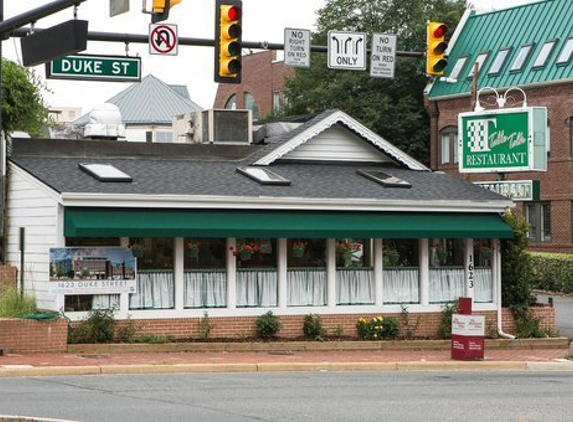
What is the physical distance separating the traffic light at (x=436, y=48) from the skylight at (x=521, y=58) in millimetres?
32632

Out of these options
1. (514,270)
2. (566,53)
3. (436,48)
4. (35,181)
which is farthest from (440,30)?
(566,53)

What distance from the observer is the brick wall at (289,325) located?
24375 millimetres

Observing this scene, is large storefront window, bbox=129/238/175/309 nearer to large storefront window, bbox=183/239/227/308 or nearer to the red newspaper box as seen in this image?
large storefront window, bbox=183/239/227/308

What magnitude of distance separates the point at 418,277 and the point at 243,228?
187 inches

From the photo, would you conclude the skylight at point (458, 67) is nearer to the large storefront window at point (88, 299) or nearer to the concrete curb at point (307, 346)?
the concrete curb at point (307, 346)

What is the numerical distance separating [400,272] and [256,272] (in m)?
3.44

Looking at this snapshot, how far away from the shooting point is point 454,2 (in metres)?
68.5

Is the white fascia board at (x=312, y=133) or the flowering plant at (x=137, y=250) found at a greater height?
the white fascia board at (x=312, y=133)

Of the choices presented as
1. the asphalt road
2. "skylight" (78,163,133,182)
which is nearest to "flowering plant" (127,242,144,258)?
"skylight" (78,163,133,182)

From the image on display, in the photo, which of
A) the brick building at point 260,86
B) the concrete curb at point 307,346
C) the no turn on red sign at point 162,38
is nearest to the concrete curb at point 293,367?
the concrete curb at point 307,346

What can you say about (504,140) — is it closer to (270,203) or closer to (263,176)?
(263,176)

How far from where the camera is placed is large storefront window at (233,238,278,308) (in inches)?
997

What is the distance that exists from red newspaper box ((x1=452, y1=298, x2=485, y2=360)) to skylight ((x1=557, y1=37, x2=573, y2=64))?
3056 cm

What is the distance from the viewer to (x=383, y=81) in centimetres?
6384
